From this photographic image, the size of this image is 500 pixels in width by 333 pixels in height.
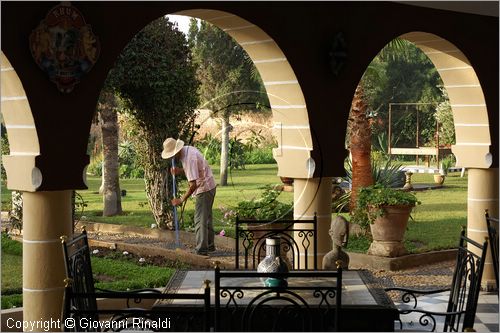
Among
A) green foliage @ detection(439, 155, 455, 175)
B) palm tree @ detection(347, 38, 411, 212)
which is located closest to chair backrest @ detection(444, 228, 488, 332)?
palm tree @ detection(347, 38, 411, 212)

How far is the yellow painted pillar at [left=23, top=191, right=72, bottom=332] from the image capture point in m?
5.55

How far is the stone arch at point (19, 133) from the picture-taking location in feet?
17.5

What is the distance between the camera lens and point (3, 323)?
278 inches

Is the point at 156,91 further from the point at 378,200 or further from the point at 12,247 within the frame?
the point at 378,200

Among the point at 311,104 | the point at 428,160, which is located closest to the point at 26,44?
the point at 311,104

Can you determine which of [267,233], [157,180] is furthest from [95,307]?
[157,180]

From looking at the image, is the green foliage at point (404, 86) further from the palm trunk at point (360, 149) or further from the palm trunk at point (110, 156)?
the palm trunk at point (360, 149)

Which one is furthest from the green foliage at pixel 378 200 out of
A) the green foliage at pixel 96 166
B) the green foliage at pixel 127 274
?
the green foliage at pixel 96 166

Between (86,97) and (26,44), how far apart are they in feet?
1.85

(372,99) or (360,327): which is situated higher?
(372,99)

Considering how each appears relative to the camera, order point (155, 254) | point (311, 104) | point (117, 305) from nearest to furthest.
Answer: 1. point (311, 104)
2. point (117, 305)
3. point (155, 254)

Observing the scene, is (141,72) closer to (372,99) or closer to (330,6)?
(330,6)

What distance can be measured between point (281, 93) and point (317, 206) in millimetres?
1077

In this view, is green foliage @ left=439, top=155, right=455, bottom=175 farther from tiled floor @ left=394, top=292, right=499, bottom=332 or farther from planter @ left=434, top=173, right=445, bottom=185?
tiled floor @ left=394, top=292, right=499, bottom=332
